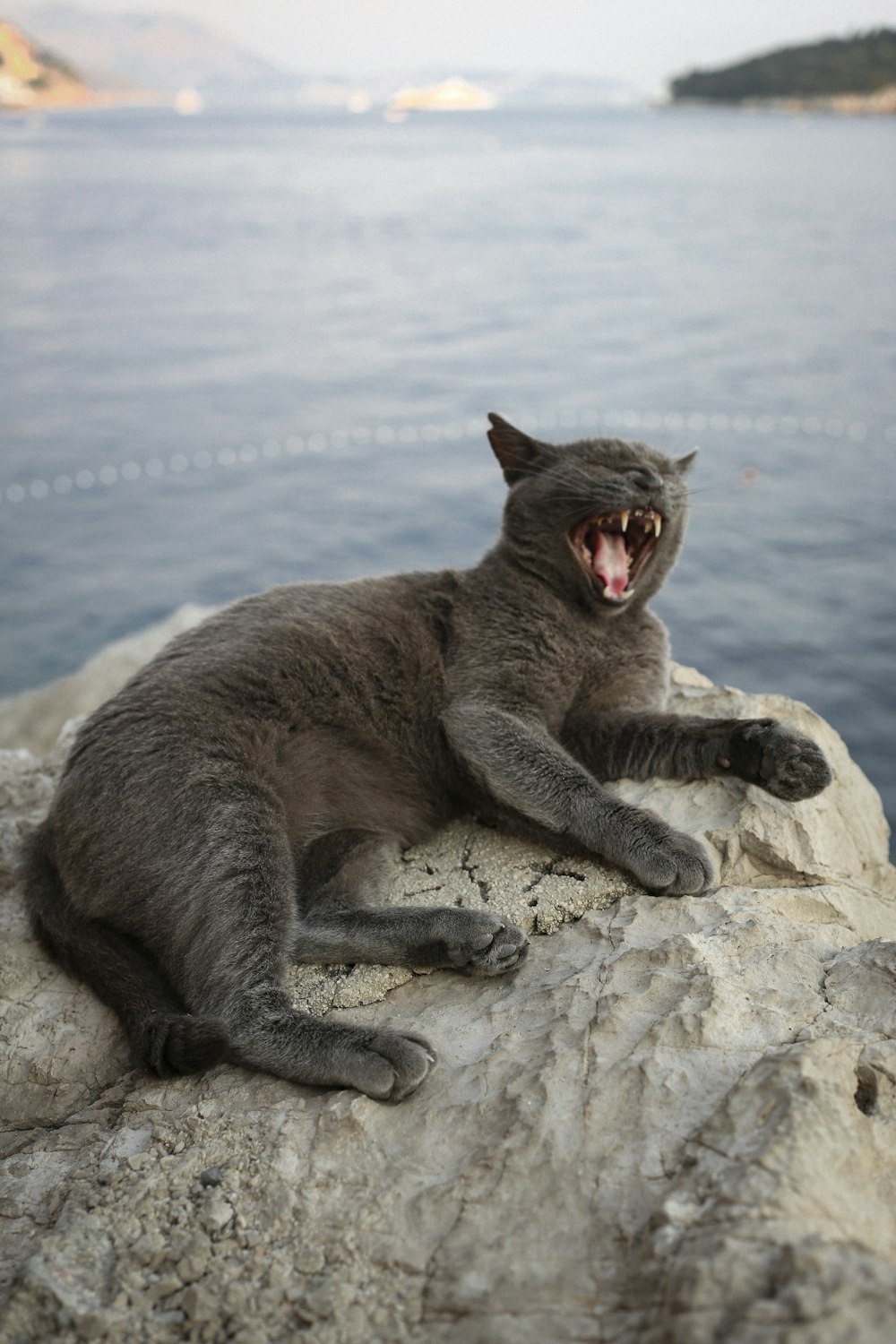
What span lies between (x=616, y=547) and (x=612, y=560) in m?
0.04

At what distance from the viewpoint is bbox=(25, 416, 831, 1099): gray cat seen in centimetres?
191

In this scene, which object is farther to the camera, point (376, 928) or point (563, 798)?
point (563, 798)

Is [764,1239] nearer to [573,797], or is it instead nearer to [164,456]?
[573,797]

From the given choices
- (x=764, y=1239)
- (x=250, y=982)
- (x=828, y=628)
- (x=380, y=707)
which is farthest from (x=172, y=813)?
(x=828, y=628)

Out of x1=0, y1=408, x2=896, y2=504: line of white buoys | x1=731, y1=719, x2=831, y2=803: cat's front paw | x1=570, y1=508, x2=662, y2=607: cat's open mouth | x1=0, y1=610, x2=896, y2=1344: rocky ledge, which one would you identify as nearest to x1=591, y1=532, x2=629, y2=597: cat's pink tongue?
x1=570, y1=508, x2=662, y2=607: cat's open mouth

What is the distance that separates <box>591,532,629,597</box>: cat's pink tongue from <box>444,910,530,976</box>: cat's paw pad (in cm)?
93

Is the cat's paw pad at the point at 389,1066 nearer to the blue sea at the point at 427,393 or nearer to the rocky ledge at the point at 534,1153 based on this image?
the rocky ledge at the point at 534,1153

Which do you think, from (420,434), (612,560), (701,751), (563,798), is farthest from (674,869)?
(420,434)

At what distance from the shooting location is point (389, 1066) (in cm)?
166

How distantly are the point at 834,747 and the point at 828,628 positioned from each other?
2849mm

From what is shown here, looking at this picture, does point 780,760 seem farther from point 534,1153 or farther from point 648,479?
point 534,1153

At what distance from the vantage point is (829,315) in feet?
32.5

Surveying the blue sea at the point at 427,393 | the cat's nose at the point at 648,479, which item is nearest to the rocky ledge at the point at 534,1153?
the cat's nose at the point at 648,479

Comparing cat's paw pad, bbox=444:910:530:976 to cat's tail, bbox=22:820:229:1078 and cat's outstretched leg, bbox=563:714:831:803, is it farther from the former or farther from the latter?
cat's outstretched leg, bbox=563:714:831:803
